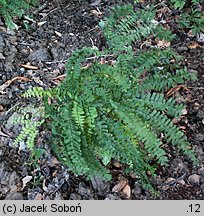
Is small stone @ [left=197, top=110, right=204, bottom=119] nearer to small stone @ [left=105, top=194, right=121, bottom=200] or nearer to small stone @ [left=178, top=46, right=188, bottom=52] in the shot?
small stone @ [left=178, top=46, right=188, bottom=52]

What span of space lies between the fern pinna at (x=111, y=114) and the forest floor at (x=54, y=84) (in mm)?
194

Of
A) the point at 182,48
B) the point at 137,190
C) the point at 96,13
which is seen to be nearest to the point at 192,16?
the point at 182,48

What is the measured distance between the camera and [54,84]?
12.1ft

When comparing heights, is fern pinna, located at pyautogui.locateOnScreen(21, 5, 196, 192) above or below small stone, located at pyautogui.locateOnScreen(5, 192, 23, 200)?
above

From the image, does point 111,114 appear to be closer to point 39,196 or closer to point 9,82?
point 39,196

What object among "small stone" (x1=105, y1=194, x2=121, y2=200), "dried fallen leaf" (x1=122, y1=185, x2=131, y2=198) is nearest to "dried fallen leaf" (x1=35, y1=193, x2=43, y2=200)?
"small stone" (x1=105, y1=194, x2=121, y2=200)

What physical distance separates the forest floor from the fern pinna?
194mm

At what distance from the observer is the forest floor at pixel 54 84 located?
10.2 feet

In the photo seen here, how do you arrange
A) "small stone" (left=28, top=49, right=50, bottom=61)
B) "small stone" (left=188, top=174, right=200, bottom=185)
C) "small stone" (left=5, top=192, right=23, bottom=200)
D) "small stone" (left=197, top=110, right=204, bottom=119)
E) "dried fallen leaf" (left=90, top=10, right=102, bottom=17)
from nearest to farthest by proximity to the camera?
"small stone" (left=5, top=192, right=23, bottom=200)
"small stone" (left=188, top=174, right=200, bottom=185)
"small stone" (left=197, top=110, right=204, bottom=119)
"small stone" (left=28, top=49, right=50, bottom=61)
"dried fallen leaf" (left=90, top=10, right=102, bottom=17)

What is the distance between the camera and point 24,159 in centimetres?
322

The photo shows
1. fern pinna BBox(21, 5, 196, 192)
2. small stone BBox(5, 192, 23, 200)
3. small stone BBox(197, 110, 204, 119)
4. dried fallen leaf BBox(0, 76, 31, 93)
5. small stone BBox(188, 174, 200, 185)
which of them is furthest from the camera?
dried fallen leaf BBox(0, 76, 31, 93)

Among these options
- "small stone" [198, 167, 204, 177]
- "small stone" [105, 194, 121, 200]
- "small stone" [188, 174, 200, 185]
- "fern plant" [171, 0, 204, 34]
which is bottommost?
"small stone" [105, 194, 121, 200]

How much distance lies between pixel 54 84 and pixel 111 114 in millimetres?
915

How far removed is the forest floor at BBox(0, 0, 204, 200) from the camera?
3.10 m
